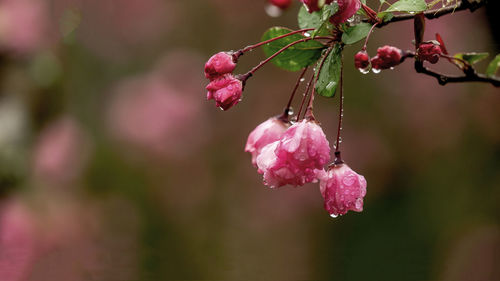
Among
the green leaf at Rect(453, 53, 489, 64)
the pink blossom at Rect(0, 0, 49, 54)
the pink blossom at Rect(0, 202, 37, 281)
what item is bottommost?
the pink blossom at Rect(0, 202, 37, 281)

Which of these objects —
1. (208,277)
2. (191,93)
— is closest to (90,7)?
(191,93)

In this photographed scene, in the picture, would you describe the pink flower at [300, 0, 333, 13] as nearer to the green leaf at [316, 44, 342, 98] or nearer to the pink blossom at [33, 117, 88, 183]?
the green leaf at [316, 44, 342, 98]

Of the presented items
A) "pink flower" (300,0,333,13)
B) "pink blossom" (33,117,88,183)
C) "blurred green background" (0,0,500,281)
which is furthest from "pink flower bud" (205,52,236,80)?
"pink blossom" (33,117,88,183)

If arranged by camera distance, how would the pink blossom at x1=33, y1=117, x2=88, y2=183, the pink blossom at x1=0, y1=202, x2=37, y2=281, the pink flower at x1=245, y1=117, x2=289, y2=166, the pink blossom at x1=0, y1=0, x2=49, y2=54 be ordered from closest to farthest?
the pink flower at x1=245, y1=117, x2=289, y2=166
the pink blossom at x1=0, y1=202, x2=37, y2=281
the pink blossom at x1=0, y1=0, x2=49, y2=54
the pink blossom at x1=33, y1=117, x2=88, y2=183

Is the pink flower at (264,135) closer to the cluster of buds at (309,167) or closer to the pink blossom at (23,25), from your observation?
the cluster of buds at (309,167)

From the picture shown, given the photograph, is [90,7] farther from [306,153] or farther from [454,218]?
[306,153]

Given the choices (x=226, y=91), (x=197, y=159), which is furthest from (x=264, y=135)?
(x=197, y=159)

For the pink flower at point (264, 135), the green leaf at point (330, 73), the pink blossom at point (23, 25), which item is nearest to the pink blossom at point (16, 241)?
the pink blossom at point (23, 25)
